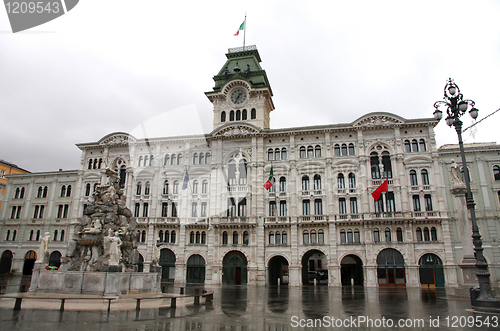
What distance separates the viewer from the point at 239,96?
2066 inches

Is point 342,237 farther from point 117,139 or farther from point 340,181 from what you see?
point 117,139

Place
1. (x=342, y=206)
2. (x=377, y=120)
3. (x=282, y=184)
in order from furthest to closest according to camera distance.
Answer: (x=282, y=184) → (x=377, y=120) → (x=342, y=206)

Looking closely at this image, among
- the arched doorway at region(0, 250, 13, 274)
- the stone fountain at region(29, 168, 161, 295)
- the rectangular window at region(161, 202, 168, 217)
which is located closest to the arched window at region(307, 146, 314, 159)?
the rectangular window at region(161, 202, 168, 217)

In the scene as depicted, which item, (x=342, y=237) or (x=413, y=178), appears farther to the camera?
(x=413, y=178)

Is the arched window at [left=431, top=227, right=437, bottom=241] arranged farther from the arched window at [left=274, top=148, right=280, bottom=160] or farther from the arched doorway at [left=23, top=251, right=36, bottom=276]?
the arched doorway at [left=23, top=251, right=36, bottom=276]

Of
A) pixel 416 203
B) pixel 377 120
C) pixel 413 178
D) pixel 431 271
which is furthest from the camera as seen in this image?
pixel 377 120

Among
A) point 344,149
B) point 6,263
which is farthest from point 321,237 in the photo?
point 6,263

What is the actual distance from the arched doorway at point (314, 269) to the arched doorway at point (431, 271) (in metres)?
11.9

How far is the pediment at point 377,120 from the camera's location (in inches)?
1768

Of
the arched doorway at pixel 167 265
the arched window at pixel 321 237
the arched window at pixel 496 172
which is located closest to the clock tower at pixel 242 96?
the arched window at pixel 321 237

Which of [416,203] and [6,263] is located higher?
[416,203]

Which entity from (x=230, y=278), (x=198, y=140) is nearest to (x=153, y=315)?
(x=230, y=278)

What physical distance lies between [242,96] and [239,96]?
1.49ft

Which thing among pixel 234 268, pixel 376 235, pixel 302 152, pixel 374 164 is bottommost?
pixel 234 268
